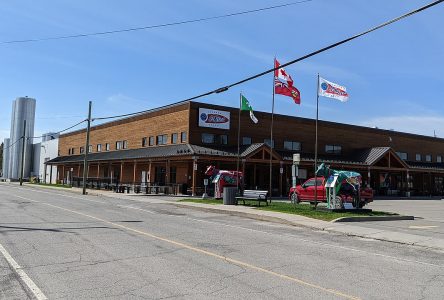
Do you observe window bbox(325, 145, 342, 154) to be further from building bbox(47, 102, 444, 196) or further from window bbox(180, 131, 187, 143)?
window bbox(180, 131, 187, 143)

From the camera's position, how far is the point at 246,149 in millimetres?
41781

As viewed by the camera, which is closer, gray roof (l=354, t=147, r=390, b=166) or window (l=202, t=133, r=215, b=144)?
window (l=202, t=133, r=215, b=144)

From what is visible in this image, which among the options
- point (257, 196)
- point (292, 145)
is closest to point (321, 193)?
point (257, 196)

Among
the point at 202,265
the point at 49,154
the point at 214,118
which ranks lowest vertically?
the point at 202,265

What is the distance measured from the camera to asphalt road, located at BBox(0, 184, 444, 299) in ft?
22.6

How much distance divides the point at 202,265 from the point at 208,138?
35063 millimetres

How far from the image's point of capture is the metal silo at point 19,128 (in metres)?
80.7

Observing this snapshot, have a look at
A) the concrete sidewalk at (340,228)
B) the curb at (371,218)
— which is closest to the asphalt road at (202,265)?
the concrete sidewalk at (340,228)

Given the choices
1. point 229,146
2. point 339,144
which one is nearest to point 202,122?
point 229,146

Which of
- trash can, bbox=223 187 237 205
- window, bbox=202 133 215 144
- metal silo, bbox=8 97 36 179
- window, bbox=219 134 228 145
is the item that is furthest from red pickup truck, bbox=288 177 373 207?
metal silo, bbox=8 97 36 179

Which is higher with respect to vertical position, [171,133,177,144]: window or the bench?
[171,133,177,144]: window

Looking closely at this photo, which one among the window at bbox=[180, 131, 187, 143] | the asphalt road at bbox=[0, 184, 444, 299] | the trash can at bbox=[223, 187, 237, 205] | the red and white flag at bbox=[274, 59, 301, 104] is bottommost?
the asphalt road at bbox=[0, 184, 444, 299]

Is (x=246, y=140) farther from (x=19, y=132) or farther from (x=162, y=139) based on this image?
(x=19, y=132)

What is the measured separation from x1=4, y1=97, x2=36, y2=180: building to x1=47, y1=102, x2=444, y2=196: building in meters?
22.9
